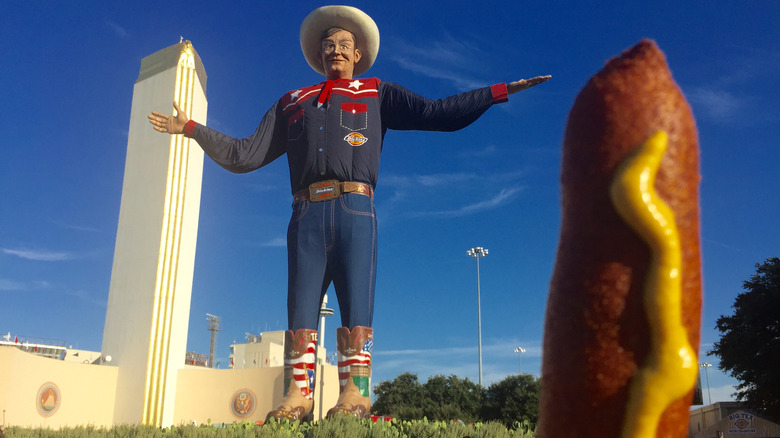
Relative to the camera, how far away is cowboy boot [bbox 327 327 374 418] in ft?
21.3

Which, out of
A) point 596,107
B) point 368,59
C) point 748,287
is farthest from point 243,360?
point 596,107

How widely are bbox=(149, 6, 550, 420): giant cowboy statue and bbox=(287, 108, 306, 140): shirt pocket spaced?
0.04 feet

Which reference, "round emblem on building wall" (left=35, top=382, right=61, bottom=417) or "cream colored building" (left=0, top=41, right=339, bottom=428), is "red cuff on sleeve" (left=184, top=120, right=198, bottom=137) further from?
"round emblem on building wall" (left=35, top=382, right=61, bottom=417)

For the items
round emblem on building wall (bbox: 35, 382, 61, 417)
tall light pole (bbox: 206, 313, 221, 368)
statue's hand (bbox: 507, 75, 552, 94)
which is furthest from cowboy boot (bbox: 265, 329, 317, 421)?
tall light pole (bbox: 206, 313, 221, 368)

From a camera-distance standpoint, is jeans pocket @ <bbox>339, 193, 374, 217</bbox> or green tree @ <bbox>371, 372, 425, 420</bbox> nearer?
jeans pocket @ <bbox>339, 193, 374, 217</bbox>

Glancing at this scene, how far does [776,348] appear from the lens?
2189 cm

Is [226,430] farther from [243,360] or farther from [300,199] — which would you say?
[243,360]

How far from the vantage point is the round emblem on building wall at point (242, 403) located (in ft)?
81.9

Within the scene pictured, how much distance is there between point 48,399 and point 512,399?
1518 centimetres

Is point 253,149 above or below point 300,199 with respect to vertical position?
above

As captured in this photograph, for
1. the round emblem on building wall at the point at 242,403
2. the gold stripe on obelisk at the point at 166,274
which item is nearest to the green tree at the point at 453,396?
the round emblem on building wall at the point at 242,403

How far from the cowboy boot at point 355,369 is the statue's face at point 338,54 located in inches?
118

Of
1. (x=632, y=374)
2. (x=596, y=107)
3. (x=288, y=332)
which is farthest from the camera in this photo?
(x=288, y=332)

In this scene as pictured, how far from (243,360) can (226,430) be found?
42939 mm
